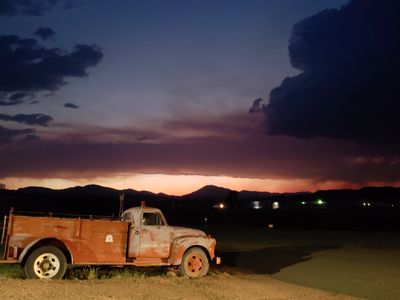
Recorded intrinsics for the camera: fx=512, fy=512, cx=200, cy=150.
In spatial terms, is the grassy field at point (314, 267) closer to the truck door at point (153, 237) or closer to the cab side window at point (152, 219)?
the truck door at point (153, 237)

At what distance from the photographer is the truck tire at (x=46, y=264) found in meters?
12.1

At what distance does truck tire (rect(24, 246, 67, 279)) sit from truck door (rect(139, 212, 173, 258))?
221 cm

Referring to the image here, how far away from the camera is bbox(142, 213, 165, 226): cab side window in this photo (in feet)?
45.6

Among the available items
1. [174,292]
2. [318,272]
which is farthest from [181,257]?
[318,272]

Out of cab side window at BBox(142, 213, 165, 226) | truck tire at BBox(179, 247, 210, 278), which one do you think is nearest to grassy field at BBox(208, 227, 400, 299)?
truck tire at BBox(179, 247, 210, 278)

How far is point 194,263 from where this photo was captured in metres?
14.0

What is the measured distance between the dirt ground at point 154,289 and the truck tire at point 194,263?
1.61ft

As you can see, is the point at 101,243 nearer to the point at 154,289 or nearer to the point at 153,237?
the point at 153,237

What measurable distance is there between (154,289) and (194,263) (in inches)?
112

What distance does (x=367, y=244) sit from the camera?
93.2 feet

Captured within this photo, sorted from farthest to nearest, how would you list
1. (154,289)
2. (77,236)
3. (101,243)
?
(101,243) → (77,236) → (154,289)

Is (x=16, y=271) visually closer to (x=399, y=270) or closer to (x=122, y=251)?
(x=122, y=251)

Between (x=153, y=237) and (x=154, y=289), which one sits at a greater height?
(x=153, y=237)

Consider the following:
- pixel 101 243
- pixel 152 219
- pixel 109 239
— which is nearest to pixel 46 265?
pixel 101 243
